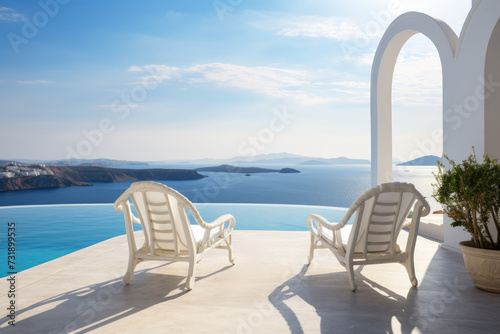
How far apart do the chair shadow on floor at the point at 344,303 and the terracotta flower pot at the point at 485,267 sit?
0.51 meters

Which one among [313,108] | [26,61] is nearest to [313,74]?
[313,108]

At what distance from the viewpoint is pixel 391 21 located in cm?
625

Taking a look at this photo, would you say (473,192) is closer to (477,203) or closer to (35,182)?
(477,203)

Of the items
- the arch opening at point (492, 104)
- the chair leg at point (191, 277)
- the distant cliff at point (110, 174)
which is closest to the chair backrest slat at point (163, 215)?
the chair leg at point (191, 277)

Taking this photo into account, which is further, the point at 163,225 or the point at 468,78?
the point at 468,78

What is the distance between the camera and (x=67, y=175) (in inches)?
957

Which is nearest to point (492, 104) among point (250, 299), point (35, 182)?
point (250, 299)

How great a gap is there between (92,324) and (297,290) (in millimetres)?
1604

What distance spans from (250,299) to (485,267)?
1.95 metres

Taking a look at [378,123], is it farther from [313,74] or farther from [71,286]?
[313,74]

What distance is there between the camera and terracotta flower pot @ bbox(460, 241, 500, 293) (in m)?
2.98

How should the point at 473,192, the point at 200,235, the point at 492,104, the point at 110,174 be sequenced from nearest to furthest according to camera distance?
the point at 473,192, the point at 200,235, the point at 492,104, the point at 110,174

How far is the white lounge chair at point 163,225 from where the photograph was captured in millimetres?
3088

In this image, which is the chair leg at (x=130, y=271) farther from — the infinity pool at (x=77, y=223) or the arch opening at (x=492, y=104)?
the arch opening at (x=492, y=104)
